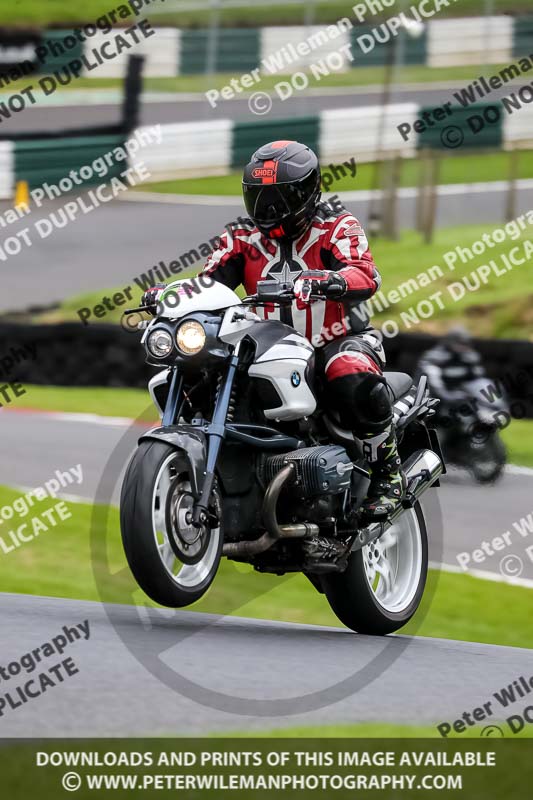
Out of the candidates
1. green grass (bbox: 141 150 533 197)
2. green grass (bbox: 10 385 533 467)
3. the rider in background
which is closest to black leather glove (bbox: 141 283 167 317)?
the rider in background

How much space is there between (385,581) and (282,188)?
1.99 m

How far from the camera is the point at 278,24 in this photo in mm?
→ 28781

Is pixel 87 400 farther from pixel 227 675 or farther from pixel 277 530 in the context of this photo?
pixel 227 675

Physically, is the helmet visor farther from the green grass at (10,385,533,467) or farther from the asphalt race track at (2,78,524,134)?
the asphalt race track at (2,78,524,134)

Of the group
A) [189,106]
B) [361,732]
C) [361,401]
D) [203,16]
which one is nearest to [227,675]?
[361,732]

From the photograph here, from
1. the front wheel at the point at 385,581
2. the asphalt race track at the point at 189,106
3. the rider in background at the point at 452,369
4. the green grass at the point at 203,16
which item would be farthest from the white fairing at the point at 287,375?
the green grass at the point at 203,16

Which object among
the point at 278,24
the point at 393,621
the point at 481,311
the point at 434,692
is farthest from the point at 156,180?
the point at 434,692

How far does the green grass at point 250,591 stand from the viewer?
832 cm

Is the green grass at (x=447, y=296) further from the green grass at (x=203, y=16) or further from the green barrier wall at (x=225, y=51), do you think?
the green grass at (x=203, y=16)

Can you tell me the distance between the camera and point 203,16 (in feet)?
103

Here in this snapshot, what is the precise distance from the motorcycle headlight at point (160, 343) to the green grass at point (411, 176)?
60.0ft
